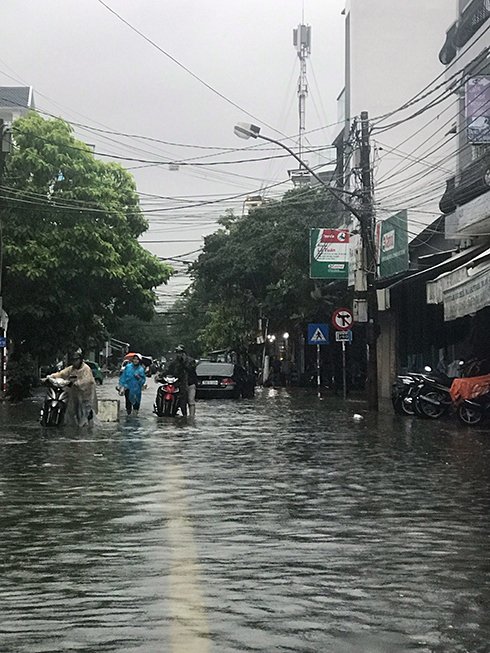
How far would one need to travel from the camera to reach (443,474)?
13.9 metres

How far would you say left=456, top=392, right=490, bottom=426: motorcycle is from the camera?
24281mm

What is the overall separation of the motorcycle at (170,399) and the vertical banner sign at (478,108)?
8882 mm

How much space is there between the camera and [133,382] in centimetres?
2956

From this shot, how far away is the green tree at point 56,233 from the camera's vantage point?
147 ft

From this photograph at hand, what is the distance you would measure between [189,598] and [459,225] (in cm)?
2052

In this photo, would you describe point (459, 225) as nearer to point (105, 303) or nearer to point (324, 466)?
point (324, 466)

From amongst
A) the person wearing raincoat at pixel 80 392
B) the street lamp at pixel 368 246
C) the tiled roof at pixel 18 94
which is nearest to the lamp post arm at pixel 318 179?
the street lamp at pixel 368 246

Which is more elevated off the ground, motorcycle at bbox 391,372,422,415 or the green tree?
the green tree

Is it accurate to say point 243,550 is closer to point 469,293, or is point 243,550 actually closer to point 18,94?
point 469,293

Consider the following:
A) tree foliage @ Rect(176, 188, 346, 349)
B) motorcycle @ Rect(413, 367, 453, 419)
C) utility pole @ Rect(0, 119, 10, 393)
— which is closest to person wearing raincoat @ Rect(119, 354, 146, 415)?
motorcycle @ Rect(413, 367, 453, 419)

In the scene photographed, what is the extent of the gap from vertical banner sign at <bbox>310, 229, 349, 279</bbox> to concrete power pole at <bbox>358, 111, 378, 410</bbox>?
5444 millimetres

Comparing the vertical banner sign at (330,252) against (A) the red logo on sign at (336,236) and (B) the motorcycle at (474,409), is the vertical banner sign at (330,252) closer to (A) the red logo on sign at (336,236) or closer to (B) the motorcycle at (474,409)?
(A) the red logo on sign at (336,236)

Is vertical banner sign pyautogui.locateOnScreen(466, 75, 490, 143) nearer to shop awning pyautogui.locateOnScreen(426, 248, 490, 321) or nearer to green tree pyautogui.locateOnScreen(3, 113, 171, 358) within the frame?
shop awning pyautogui.locateOnScreen(426, 248, 490, 321)

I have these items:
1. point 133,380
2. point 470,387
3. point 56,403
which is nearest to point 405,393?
point 470,387
